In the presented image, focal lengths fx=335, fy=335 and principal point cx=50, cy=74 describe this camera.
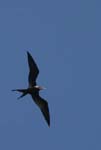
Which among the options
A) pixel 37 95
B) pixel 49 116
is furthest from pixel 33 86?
pixel 49 116

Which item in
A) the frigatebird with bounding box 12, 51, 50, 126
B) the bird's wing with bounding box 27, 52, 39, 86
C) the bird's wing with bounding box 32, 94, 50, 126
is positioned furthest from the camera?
the bird's wing with bounding box 32, 94, 50, 126

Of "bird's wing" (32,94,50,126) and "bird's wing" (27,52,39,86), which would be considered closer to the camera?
"bird's wing" (27,52,39,86)

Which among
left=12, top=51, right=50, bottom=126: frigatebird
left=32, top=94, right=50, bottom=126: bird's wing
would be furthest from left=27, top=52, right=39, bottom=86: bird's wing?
left=32, top=94, right=50, bottom=126: bird's wing

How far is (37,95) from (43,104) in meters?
0.73

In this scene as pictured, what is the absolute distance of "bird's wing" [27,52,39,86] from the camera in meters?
21.7

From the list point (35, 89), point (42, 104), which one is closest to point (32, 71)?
point (35, 89)

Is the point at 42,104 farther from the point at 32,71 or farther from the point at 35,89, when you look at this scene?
the point at 32,71

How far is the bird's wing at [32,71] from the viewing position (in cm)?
2172

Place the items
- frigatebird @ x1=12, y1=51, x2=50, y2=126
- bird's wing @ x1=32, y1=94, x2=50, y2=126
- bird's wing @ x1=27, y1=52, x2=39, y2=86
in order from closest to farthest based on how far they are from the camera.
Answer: bird's wing @ x1=27, y1=52, x2=39, y2=86
frigatebird @ x1=12, y1=51, x2=50, y2=126
bird's wing @ x1=32, y1=94, x2=50, y2=126

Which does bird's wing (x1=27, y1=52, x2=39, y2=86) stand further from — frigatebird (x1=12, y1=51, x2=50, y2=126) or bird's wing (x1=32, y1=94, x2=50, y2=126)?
bird's wing (x1=32, y1=94, x2=50, y2=126)

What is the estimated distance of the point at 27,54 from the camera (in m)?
21.6

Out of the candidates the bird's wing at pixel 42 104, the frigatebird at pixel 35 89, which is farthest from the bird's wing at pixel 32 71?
the bird's wing at pixel 42 104

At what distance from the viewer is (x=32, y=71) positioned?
2233 cm

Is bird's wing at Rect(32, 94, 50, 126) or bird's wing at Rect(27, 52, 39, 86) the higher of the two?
bird's wing at Rect(27, 52, 39, 86)
